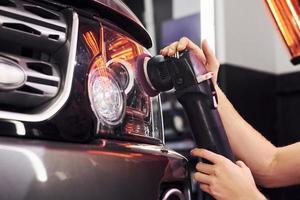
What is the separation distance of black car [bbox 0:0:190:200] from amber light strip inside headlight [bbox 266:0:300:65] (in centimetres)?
74

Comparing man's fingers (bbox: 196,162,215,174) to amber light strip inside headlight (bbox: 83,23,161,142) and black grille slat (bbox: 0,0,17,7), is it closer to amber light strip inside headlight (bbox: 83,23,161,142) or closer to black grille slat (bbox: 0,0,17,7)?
→ amber light strip inside headlight (bbox: 83,23,161,142)

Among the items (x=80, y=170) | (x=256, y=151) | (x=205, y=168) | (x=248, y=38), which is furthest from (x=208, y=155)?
(x=248, y=38)

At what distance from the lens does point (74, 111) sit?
0.66m

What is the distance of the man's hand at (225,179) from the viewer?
93cm

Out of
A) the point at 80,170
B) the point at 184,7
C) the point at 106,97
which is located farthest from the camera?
the point at 184,7

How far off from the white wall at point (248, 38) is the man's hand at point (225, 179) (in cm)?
185

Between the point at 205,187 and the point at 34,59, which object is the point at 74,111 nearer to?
the point at 34,59

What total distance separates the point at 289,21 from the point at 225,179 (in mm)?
696

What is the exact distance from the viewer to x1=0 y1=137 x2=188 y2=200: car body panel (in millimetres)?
543

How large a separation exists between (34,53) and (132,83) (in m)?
0.22

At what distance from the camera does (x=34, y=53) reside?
659mm

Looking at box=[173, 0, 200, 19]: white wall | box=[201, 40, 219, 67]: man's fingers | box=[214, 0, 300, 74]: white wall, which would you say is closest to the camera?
box=[201, 40, 219, 67]: man's fingers

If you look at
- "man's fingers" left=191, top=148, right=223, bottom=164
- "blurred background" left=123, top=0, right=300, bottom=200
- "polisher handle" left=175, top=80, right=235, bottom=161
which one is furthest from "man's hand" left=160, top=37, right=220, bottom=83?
"blurred background" left=123, top=0, right=300, bottom=200

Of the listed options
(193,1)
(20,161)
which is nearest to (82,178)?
(20,161)
